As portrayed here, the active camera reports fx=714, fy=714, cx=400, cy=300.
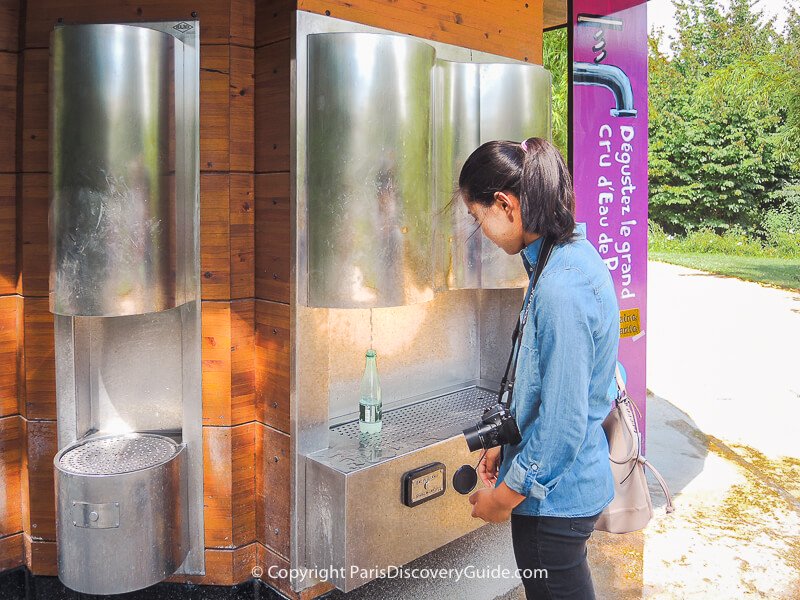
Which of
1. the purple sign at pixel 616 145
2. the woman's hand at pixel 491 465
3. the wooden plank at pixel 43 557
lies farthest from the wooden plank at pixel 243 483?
the purple sign at pixel 616 145

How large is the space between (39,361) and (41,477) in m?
0.50

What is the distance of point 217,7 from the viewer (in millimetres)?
2787

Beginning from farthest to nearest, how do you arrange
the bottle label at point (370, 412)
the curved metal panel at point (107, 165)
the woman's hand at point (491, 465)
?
the bottle label at point (370, 412)
the curved metal panel at point (107, 165)
the woman's hand at point (491, 465)

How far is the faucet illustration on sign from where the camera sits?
4016mm

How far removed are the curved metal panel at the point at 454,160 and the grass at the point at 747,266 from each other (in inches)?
539

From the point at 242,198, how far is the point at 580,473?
1.78 m

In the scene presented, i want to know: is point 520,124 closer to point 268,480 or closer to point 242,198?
point 242,198

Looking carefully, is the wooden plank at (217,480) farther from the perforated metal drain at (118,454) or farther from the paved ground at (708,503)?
the paved ground at (708,503)

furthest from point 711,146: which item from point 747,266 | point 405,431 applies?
point 405,431

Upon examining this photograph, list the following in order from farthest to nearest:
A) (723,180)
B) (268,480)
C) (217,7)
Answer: (723,180)
(268,480)
(217,7)

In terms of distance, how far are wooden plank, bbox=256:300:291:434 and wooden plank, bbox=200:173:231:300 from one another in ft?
0.60

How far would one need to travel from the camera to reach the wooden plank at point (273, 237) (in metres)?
2.80

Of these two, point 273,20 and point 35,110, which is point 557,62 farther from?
point 35,110

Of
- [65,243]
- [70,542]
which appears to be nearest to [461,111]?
[65,243]
